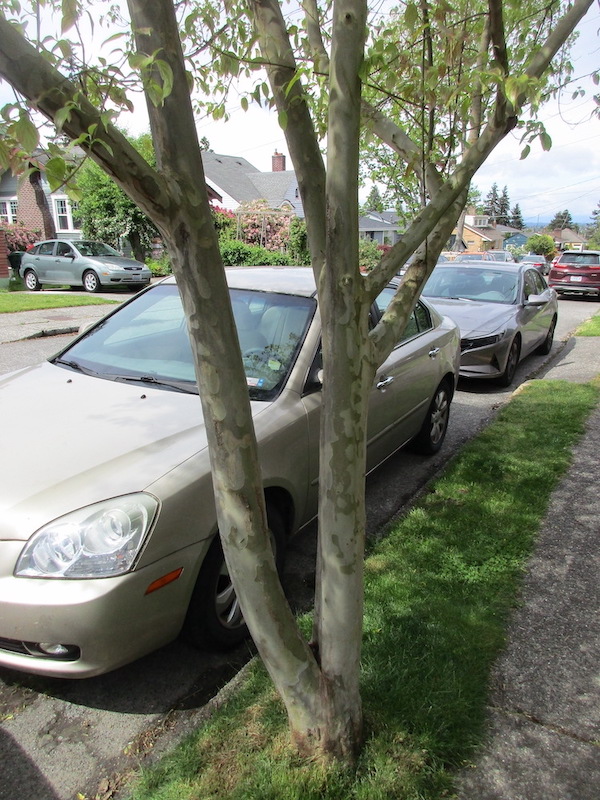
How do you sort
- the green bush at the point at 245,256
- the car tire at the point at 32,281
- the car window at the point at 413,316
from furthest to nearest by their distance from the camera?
the green bush at the point at 245,256
the car tire at the point at 32,281
the car window at the point at 413,316

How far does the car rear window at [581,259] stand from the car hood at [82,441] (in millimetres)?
22496

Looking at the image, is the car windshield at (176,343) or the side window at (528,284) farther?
the side window at (528,284)

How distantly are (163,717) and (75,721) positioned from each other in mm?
360

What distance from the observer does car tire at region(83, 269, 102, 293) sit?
18.5 metres

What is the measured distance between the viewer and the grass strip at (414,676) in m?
2.03

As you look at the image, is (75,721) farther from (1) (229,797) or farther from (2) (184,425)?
(2) (184,425)

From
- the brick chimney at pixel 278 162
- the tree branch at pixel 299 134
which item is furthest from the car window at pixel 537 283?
the brick chimney at pixel 278 162

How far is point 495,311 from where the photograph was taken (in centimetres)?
862

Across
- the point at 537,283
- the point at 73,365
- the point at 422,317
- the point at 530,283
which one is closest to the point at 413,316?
the point at 422,317

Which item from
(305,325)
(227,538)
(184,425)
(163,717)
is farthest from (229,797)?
(305,325)

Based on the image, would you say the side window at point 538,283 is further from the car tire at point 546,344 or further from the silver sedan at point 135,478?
the silver sedan at point 135,478

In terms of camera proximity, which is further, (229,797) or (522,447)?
(522,447)

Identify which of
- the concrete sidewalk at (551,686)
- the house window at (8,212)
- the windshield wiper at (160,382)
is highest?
the house window at (8,212)

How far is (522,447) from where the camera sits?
215 inches
